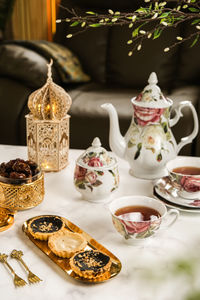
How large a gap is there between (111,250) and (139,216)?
121mm

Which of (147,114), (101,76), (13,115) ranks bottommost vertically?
(13,115)

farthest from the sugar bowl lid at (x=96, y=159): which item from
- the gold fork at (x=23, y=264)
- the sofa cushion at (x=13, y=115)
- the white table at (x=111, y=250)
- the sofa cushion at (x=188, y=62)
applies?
the sofa cushion at (x=188, y=62)

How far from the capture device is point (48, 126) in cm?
136

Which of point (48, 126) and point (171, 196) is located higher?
point (48, 126)

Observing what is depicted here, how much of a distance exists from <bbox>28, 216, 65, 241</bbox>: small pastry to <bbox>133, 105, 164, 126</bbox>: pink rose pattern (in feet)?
1.43

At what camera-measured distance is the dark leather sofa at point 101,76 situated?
2277 millimetres

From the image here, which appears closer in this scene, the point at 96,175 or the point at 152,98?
the point at 96,175

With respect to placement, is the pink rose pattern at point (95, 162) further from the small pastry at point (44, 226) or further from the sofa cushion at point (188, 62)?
the sofa cushion at point (188, 62)

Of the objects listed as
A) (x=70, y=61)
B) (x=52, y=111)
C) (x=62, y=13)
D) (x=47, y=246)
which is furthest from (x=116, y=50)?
(x=47, y=246)

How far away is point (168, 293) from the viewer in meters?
0.81

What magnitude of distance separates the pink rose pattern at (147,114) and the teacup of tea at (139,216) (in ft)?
1.05

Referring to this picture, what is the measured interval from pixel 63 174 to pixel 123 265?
532mm

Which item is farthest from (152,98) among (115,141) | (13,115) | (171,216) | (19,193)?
(13,115)

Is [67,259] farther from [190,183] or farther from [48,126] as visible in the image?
[48,126]
